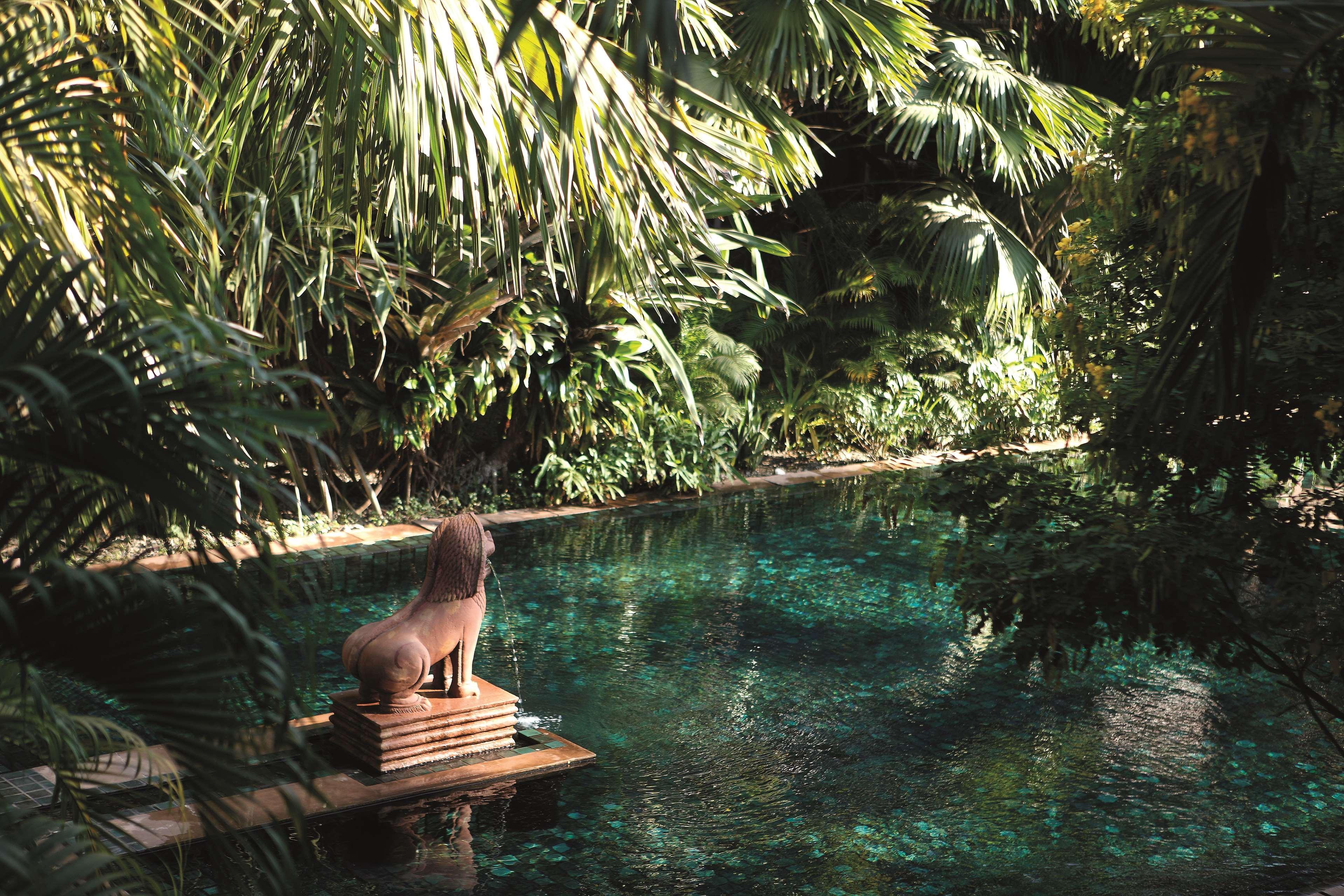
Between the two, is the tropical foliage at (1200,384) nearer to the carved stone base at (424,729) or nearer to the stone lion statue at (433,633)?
the stone lion statue at (433,633)

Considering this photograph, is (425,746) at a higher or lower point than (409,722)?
lower

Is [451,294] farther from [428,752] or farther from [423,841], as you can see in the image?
[423,841]

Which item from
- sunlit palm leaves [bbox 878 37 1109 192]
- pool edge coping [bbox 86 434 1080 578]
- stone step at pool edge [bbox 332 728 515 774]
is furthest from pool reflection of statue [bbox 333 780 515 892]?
sunlit palm leaves [bbox 878 37 1109 192]

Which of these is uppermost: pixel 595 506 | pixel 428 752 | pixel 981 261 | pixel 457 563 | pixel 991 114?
pixel 991 114

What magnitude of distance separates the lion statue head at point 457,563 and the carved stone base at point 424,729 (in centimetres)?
41

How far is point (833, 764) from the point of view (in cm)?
468

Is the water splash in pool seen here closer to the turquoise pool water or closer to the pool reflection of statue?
the turquoise pool water

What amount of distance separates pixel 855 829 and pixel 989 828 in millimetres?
453

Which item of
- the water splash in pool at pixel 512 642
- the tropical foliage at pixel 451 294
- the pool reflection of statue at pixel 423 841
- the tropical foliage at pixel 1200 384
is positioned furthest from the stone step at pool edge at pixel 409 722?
the tropical foliage at pixel 1200 384

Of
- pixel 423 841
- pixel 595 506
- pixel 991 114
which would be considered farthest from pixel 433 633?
pixel 991 114

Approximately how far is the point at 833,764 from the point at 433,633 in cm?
159

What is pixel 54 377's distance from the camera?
1.53m

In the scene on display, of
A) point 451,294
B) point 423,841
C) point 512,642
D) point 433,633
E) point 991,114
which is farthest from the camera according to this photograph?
point 991,114

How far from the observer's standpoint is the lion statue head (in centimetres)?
452
